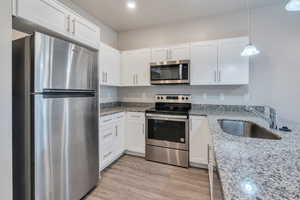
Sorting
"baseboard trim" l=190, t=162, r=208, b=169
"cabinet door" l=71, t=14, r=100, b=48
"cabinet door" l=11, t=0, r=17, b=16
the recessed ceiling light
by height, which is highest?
the recessed ceiling light

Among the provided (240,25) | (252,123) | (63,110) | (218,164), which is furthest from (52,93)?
(240,25)

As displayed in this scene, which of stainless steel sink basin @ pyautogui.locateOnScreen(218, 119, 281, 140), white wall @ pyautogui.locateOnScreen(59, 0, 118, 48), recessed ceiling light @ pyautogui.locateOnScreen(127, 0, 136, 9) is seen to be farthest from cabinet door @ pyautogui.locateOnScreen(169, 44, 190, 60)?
white wall @ pyautogui.locateOnScreen(59, 0, 118, 48)

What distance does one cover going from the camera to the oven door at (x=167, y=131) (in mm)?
2635

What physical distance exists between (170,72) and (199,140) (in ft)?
4.28

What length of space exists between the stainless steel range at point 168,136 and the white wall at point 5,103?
1.96 m

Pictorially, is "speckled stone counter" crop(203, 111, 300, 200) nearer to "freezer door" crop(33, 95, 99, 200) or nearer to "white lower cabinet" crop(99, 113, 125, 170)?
"freezer door" crop(33, 95, 99, 200)

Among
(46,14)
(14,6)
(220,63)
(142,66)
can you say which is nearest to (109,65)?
(142,66)

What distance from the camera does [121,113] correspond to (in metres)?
2.93

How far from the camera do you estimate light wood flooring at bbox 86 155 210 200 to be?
1931 millimetres

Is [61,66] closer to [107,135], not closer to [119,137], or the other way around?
[107,135]

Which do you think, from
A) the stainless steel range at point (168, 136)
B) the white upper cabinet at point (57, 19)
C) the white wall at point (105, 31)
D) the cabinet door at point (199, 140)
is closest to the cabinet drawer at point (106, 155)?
→ the stainless steel range at point (168, 136)

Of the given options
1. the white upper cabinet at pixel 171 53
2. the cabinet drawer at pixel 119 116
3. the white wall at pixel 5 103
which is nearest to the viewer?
the white wall at pixel 5 103

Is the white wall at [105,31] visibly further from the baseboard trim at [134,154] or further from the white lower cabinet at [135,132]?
the baseboard trim at [134,154]

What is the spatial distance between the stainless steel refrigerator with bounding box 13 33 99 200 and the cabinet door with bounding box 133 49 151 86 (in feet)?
4.74
